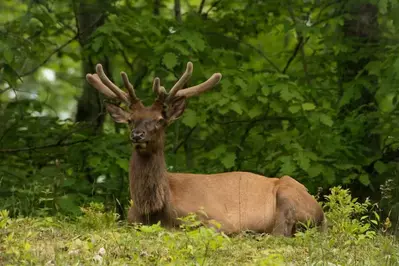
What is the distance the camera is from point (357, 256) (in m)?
6.76

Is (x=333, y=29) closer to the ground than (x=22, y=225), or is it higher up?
higher up

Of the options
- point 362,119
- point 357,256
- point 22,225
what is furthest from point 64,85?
point 357,256

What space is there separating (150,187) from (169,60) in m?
2.62

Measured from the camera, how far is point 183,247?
6496mm

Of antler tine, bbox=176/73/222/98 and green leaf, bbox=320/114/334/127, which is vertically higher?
antler tine, bbox=176/73/222/98

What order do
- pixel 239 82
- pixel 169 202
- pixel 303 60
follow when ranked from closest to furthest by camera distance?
pixel 169 202, pixel 239 82, pixel 303 60

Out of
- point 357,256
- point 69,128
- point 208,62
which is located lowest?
point 357,256

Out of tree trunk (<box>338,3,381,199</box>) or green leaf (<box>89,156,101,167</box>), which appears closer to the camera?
green leaf (<box>89,156,101,167</box>)

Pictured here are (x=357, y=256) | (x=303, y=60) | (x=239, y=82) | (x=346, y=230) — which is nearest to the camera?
(x=357, y=256)

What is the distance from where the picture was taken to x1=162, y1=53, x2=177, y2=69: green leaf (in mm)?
11656

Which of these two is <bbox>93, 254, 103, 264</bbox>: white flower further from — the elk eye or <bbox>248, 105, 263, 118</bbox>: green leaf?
<bbox>248, 105, 263, 118</bbox>: green leaf

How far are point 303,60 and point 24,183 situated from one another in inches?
171

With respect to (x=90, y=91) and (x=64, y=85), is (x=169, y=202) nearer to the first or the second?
(x=90, y=91)

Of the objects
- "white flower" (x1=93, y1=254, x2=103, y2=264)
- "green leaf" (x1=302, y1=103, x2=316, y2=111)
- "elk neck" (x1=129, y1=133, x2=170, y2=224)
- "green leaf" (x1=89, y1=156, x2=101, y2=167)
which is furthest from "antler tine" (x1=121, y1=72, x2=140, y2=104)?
"white flower" (x1=93, y1=254, x2=103, y2=264)
